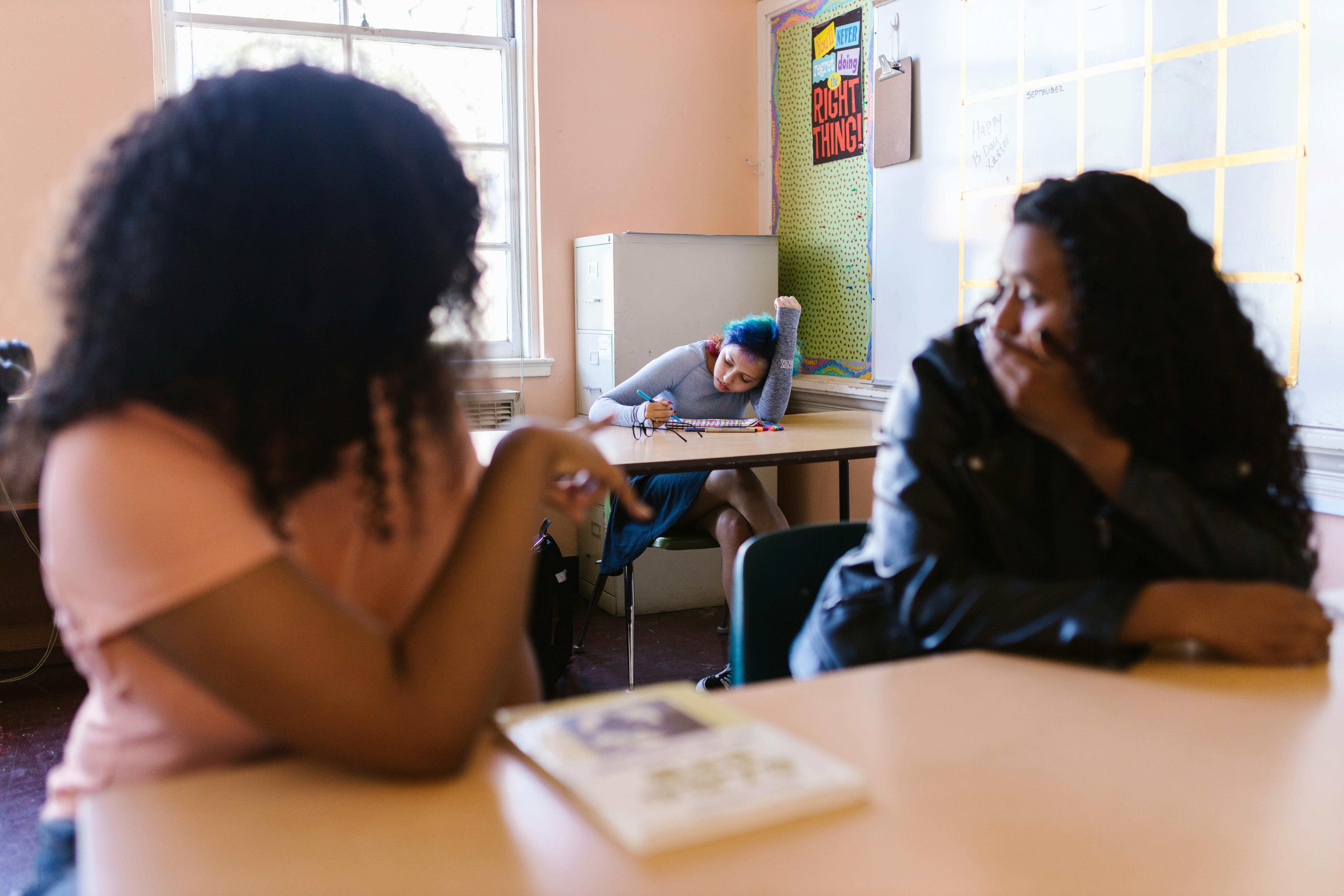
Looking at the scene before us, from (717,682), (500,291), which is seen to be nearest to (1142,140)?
(717,682)

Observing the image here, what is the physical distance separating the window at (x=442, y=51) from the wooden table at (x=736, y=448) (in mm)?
1094

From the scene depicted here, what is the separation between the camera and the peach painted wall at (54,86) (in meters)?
3.65

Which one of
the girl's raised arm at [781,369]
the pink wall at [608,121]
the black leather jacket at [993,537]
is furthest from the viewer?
the pink wall at [608,121]

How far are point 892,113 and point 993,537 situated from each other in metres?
3.10

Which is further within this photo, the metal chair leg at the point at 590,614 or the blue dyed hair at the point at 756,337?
the blue dyed hair at the point at 756,337

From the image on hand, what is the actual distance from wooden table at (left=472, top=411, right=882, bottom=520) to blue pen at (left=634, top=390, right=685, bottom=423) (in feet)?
0.32

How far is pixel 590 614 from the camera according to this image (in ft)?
11.4

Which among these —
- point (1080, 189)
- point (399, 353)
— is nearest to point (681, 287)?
point (1080, 189)

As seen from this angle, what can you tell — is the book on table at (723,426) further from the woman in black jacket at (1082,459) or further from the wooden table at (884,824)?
the wooden table at (884,824)

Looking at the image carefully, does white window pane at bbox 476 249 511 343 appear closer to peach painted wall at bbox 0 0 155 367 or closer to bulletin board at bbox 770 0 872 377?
bulletin board at bbox 770 0 872 377

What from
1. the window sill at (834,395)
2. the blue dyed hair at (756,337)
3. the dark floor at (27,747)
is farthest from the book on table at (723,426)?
the dark floor at (27,747)

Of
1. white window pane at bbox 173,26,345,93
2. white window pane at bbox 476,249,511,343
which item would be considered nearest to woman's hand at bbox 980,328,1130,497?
white window pane at bbox 173,26,345,93

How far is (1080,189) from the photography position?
1227mm

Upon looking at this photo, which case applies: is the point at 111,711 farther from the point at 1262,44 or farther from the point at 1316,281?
the point at 1262,44
